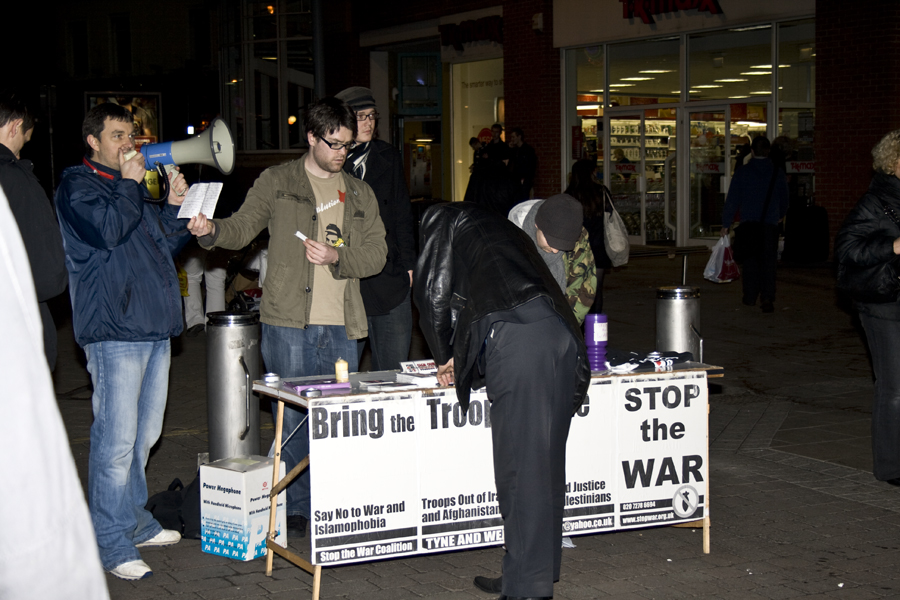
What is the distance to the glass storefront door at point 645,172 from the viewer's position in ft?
66.4

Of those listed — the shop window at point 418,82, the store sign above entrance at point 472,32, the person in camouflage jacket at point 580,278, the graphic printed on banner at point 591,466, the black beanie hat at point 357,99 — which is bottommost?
the graphic printed on banner at point 591,466

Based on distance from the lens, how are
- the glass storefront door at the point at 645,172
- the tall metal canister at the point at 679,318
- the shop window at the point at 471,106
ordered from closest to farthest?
the tall metal canister at the point at 679,318 < the glass storefront door at the point at 645,172 < the shop window at the point at 471,106

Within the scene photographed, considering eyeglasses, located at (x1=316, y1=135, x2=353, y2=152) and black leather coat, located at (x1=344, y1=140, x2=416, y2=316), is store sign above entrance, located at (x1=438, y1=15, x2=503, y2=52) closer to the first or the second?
black leather coat, located at (x1=344, y1=140, x2=416, y2=316)

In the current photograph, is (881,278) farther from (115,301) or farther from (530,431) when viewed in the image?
(115,301)

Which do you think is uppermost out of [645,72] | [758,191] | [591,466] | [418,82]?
[418,82]

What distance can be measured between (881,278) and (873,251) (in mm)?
166

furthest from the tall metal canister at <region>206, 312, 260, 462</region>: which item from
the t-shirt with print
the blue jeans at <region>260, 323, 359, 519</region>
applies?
the t-shirt with print

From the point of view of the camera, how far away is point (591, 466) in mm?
4777

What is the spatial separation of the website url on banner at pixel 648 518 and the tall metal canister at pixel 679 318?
176cm

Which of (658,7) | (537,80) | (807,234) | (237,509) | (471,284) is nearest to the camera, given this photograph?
(471,284)

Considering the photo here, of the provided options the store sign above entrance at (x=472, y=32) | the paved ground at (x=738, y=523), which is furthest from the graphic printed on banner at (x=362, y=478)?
the store sign above entrance at (x=472, y=32)

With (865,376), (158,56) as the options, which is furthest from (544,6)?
(158,56)

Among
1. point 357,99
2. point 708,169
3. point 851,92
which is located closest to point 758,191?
point 851,92

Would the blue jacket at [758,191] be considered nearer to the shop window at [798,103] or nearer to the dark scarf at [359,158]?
the shop window at [798,103]
